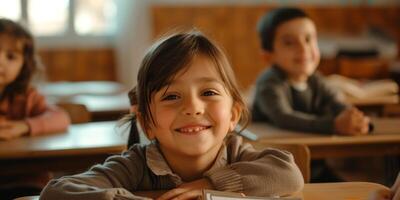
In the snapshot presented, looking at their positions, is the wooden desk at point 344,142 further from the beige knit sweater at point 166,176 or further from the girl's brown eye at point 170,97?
the girl's brown eye at point 170,97

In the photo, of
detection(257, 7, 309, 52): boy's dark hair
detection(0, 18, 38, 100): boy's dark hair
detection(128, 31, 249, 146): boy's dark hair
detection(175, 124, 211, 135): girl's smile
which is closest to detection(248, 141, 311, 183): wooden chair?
detection(128, 31, 249, 146): boy's dark hair

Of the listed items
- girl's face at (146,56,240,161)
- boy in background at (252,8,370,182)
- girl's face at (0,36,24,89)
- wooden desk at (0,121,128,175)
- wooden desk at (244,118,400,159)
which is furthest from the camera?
boy in background at (252,8,370,182)

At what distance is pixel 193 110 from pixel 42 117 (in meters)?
1.11

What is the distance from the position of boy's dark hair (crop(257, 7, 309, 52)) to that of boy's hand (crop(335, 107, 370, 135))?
0.62 metres

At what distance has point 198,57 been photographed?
127 centimetres

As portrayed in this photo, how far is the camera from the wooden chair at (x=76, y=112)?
2.48 metres

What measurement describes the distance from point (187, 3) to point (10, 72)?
2878 millimetres

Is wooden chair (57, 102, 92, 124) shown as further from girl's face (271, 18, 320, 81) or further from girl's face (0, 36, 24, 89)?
girl's face (271, 18, 320, 81)

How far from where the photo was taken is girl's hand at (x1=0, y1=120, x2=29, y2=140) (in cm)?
202

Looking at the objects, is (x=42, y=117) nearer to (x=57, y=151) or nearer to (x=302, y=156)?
(x=57, y=151)

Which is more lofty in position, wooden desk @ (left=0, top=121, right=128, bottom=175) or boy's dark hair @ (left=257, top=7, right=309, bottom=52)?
boy's dark hair @ (left=257, top=7, right=309, bottom=52)

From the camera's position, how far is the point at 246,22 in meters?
5.06

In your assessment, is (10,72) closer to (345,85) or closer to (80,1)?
(345,85)

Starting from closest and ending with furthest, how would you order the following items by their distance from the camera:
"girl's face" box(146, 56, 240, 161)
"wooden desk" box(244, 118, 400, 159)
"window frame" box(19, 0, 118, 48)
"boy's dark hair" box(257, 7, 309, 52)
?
1. "girl's face" box(146, 56, 240, 161)
2. "wooden desk" box(244, 118, 400, 159)
3. "boy's dark hair" box(257, 7, 309, 52)
4. "window frame" box(19, 0, 118, 48)
